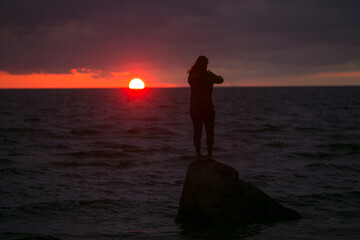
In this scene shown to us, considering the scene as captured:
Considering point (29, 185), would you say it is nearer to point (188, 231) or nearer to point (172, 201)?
point (172, 201)

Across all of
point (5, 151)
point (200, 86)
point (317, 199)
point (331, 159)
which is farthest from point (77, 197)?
point (331, 159)

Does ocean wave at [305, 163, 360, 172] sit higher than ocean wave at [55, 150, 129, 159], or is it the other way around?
ocean wave at [305, 163, 360, 172]

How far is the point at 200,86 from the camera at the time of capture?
9.50m

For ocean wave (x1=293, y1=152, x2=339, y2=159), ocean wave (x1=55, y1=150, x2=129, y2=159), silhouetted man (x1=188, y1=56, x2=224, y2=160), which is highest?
silhouetted man (x1=188, y1=56, x2=224, y2=160)

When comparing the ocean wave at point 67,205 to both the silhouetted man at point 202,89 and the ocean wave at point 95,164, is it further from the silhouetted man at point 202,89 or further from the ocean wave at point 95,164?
the ocean wave at point 95,164

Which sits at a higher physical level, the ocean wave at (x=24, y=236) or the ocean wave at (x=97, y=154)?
the ocean wave at (x=97, y=154)

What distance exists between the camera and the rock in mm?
9492

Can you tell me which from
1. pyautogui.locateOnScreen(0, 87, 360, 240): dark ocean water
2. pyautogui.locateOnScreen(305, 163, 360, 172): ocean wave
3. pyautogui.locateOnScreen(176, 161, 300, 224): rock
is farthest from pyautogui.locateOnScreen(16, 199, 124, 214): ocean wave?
pyautogui.locateOnScreen(305, 163, 360, 172): ocean wave

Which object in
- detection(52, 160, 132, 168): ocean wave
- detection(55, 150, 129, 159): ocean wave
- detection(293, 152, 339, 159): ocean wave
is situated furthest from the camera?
detection(55, 150, 129, 159): ocean wave

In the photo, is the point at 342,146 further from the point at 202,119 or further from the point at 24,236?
the point at 24,236

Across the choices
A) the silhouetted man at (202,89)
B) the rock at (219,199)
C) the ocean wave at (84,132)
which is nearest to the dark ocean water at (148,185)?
the rock at (219,199)

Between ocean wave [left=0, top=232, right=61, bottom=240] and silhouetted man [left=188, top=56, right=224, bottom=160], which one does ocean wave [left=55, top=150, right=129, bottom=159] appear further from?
silhouetted man [left=188, top=56, right=224, bottom=160]

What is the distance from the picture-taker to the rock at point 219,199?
949 cm

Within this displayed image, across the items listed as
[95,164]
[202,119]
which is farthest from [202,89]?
[95,164]
